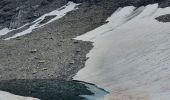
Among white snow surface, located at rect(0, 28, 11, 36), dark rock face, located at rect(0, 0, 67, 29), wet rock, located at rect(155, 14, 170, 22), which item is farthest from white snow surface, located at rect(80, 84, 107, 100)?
dark rock face, located at rect(0, 0, 67, 29)

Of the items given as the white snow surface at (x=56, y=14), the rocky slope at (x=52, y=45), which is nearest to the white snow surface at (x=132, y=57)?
the rocky slope at (x=52, y=45)

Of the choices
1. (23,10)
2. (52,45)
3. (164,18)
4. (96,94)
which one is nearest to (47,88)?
(96,94)

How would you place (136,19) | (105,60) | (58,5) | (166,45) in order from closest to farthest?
(166,45), (105,60), (136,19), (58,5)

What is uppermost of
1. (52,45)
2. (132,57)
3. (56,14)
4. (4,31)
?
(132,57)

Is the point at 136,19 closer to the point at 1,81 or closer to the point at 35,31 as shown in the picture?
the point at 35,31

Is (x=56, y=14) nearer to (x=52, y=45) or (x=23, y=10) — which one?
(x=23, y=10)

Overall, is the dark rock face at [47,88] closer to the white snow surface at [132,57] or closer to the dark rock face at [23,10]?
the white snow surface at [132,57]

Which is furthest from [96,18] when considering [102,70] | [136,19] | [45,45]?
[102,70]

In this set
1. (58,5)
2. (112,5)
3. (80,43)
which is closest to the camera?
(80,43)

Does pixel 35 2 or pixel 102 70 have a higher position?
pixel 102 70
